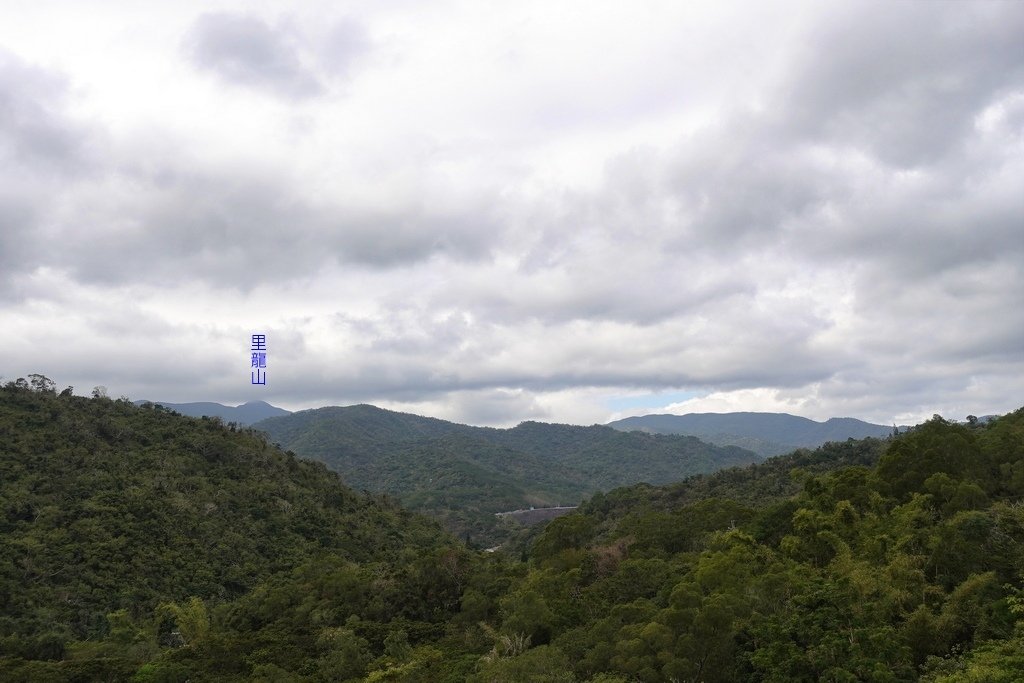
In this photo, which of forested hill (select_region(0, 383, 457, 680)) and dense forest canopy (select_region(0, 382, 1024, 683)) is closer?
dense forest canopy (select_region(0, 382, 1024, 683))

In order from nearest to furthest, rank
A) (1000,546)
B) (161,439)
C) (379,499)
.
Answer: (1000,546)
(161,439)
(379,499)

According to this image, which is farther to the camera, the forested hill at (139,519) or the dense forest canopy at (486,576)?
the forested hill at (139,519)

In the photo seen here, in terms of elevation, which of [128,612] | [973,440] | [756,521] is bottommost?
[128,612]

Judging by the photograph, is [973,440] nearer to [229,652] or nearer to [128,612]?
[229,652]

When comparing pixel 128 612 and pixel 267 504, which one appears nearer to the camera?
pixel 128 612

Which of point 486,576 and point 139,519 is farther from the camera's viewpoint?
point 139,519

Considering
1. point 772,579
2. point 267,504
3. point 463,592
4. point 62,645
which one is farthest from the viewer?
point 267,504

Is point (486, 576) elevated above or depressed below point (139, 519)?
below

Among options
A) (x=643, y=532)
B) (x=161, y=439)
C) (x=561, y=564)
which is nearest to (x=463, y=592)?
(x=561, y=564)
